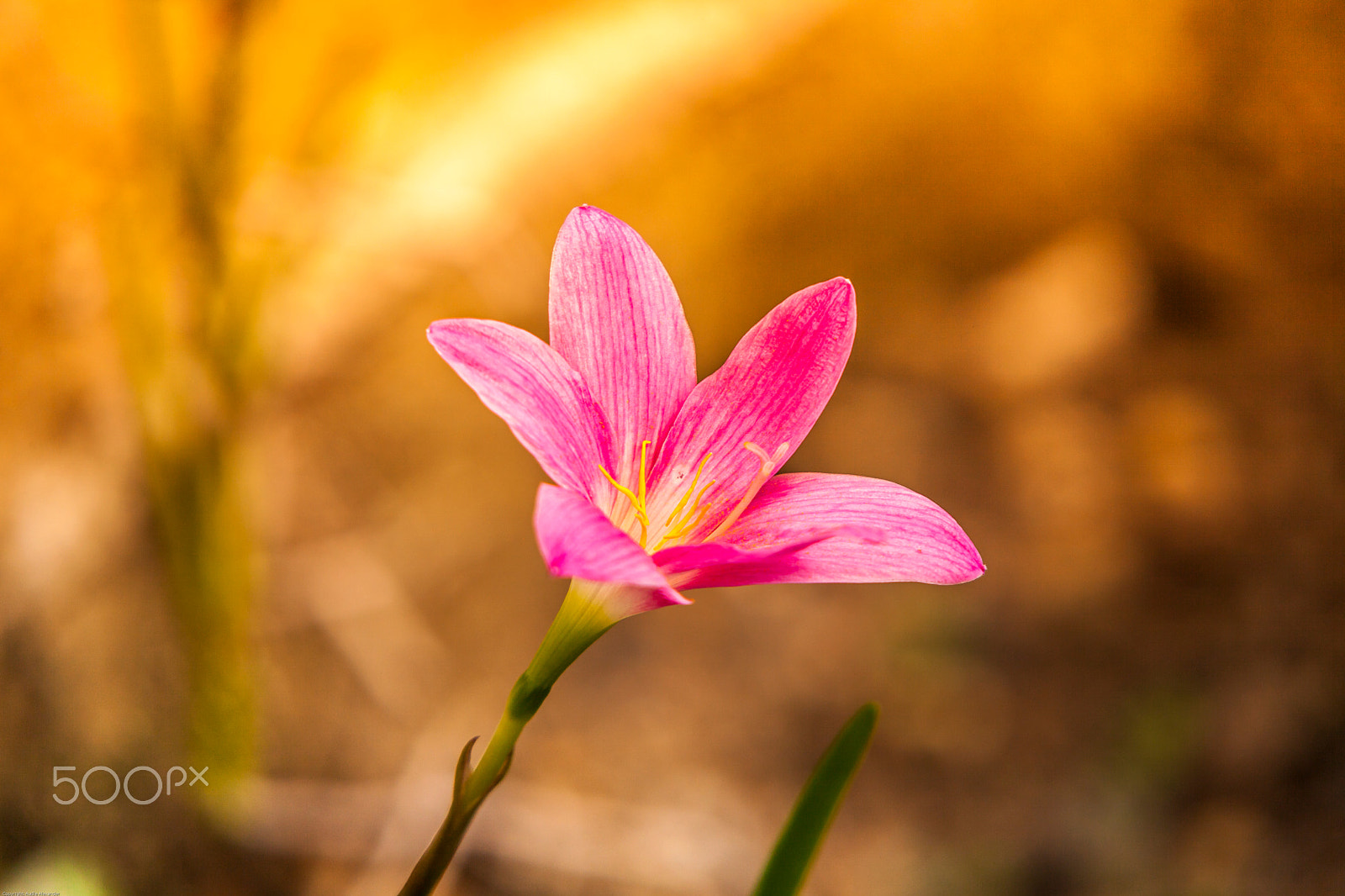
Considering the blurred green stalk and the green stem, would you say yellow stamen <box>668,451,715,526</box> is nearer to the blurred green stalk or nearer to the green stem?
the green stem

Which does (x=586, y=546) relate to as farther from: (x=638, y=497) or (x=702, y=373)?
(x=702, y=373)

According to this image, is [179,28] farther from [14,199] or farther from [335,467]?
[335,467]

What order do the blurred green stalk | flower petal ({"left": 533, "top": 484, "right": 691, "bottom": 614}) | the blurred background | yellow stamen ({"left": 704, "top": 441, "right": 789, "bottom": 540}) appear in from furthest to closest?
the blurred background
the blurred green stalk
yellow stamen ({"left": 704, "top": 441, "right": 789, "bottom": 540})
flower petal ({"left": 533, "top": 484, "right": 691, "bottom": 614})

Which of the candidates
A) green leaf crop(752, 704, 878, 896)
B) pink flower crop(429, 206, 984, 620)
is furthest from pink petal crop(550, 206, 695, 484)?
green leaf crop(752, 704, 878, 896)

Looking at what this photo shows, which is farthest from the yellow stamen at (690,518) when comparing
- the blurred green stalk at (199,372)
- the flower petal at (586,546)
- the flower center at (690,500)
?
the blurred green stalk at (199,372)

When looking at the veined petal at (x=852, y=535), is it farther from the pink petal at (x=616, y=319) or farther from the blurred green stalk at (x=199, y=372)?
the blurred green stalk at (x=199, y=372)

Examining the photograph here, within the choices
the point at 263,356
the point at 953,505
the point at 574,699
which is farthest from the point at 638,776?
the point at 263,356
